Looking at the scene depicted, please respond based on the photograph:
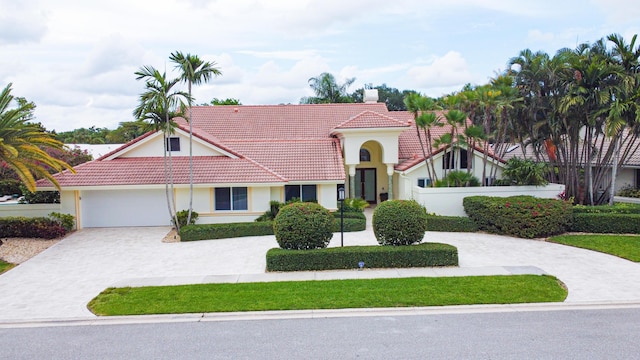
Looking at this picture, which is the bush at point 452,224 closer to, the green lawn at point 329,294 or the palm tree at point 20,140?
the green lawn at point 329,294

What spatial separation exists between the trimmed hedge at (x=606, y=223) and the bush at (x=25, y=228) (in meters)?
22.4

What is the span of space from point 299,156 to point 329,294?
1502cm

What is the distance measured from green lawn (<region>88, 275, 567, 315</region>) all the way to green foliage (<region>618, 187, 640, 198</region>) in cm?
1752

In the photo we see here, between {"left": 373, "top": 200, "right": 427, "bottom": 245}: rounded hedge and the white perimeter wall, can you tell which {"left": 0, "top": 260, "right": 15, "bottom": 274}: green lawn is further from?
the white perimeter wall

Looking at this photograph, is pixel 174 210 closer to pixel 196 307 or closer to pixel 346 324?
pixel 196 307

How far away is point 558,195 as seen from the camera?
923 inches

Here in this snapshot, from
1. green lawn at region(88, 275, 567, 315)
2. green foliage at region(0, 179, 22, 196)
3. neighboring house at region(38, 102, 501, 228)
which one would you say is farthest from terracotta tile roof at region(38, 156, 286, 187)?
green lawn at region(88, 275, 567, 315)

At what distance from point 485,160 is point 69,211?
20327 mm

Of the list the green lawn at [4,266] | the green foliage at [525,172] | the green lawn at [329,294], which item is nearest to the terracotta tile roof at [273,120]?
the green foliage at [525,172]

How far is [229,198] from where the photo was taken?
24.2m

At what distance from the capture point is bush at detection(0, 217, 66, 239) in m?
20.9

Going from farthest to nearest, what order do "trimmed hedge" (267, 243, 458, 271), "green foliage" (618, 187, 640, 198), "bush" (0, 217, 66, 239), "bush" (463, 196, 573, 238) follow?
"green foliage" (618, 187, 640, 198)
"bush" (0, 217, 66, 239)
"bush" (463, 196, 573, 238)
"trimmed hedge" (267, 243, 458, 271)

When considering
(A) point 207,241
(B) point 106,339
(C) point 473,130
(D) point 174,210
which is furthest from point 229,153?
(B) point 106,339

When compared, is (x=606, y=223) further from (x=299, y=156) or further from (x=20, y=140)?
(x=20, y=140)
